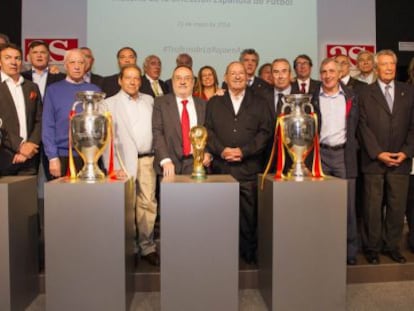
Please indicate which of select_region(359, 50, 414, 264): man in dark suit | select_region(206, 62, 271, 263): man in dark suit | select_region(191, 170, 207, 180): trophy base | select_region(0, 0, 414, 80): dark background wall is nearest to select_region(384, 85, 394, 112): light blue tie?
select_region(359, 50, 414, 264): man in dark suit

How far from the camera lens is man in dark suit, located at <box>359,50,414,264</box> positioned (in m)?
3.19

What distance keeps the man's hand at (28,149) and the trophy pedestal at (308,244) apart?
1.65 metres

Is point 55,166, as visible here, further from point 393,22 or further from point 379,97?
point 393,22

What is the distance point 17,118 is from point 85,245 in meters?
1.21

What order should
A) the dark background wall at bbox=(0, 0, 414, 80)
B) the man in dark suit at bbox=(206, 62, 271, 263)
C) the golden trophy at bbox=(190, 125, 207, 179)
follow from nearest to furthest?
the golden trophy at bbox=(190, 125, 207, 179), the man in dark suit at bbox=(206, 62, 271, 263), the dark background wall at bbox=(0, 0, 414, 80)

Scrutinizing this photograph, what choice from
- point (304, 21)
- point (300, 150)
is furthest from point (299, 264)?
point (304, 21)

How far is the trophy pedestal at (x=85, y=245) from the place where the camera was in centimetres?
232

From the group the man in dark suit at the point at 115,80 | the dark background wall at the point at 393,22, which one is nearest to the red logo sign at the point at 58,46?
the man in dark suit at the point at 115,80

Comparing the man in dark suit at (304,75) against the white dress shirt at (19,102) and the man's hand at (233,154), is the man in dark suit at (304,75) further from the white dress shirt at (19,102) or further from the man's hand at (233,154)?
the white dress shirt at (19,102)

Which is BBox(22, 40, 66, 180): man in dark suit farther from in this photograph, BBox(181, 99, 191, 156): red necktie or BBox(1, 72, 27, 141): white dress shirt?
BBox(181, 99, 191, 156): red necktie

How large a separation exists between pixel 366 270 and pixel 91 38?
362 cm

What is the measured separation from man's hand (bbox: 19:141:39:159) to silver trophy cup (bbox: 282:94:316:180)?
168cm

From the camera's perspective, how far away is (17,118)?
305 centimetres

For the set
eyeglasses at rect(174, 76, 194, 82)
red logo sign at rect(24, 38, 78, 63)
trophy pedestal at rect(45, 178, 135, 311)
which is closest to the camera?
trophy pedestal at rect(45, 178, 135, 311)
